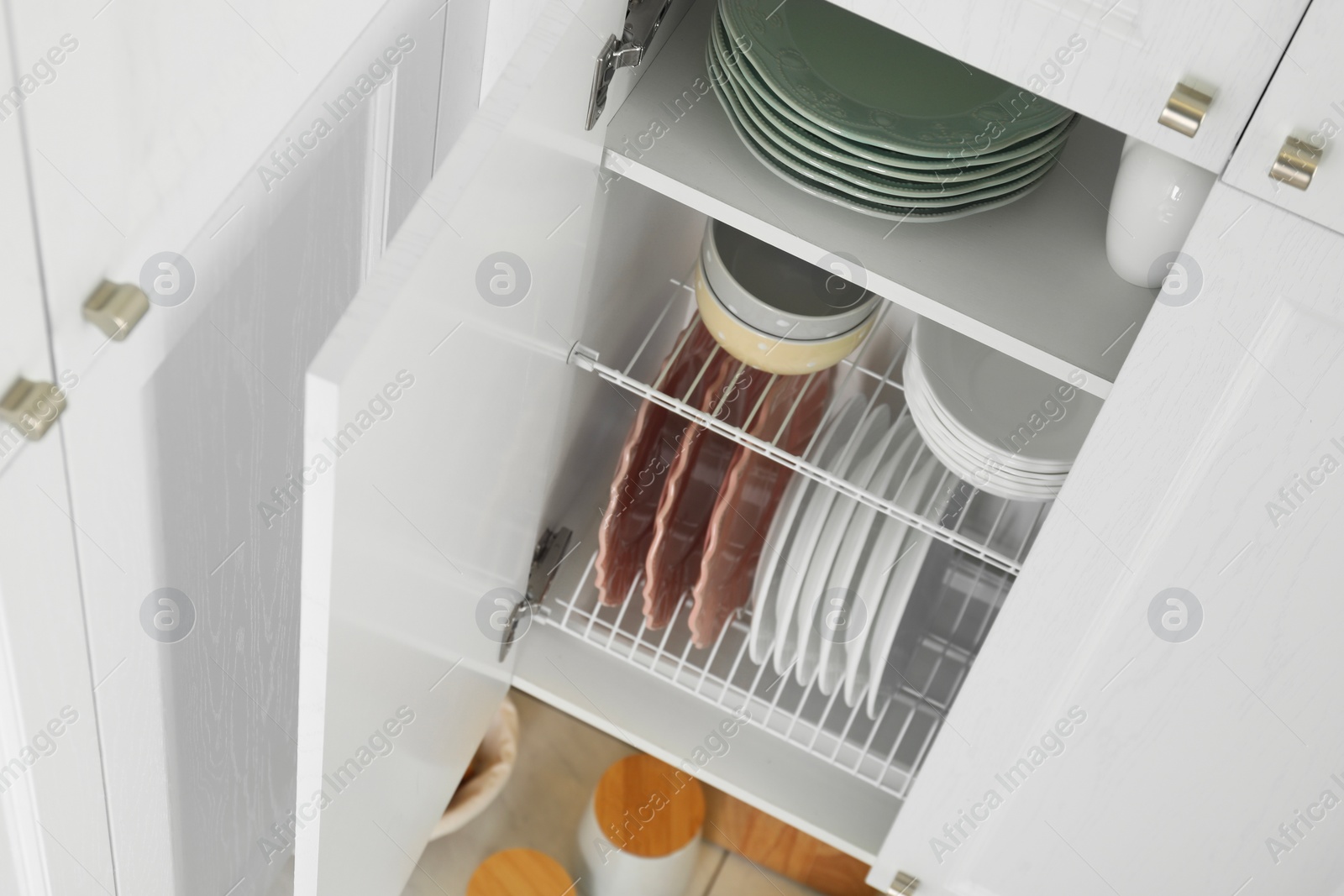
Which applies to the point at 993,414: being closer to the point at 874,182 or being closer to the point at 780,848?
the point at 874,182

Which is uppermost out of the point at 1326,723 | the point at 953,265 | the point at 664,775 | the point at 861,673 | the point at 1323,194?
the point at 1323,194

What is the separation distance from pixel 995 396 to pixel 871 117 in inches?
11.0

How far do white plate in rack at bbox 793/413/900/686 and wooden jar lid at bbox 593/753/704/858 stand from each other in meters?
0.23

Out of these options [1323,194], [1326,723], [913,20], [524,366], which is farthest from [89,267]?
[1326,723]

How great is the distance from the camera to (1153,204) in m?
0.86

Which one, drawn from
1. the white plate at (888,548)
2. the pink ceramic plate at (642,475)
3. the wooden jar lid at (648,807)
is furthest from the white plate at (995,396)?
the wooden jar lid at (648,807)

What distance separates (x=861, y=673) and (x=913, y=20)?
2.33ft

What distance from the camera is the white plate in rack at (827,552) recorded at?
3.92 feet

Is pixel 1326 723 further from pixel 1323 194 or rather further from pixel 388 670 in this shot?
pixel 388 670

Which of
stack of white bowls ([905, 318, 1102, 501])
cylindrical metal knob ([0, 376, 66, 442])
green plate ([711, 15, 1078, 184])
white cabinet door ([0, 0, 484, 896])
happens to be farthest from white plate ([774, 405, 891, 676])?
cylindrical metal knob ([0, 376, 66, 442])

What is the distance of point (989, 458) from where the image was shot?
1034 mm

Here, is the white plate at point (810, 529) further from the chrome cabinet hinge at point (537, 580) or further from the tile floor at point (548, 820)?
the tile floor at point (548, 820)

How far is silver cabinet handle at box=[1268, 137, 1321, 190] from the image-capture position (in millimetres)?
707

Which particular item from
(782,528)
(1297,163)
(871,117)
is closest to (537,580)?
(782,528)
